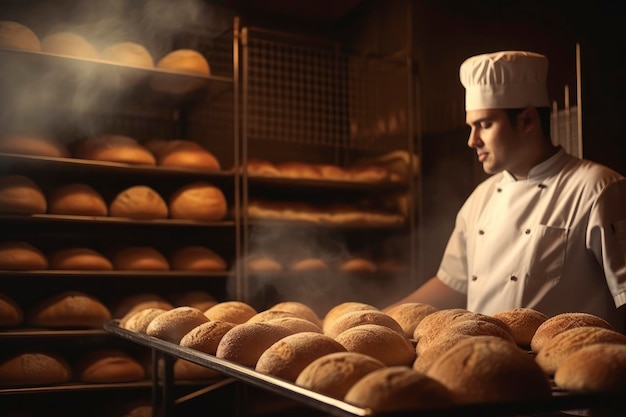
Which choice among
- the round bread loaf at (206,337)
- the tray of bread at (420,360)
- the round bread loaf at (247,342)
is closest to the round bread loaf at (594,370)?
the tray of bread at (420,360)

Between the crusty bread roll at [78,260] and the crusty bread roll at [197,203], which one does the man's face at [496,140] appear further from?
the crusty bread roll at [78,260]

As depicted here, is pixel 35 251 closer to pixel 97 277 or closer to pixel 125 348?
pixel 97 277

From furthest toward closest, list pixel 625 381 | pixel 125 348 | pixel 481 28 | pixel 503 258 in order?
pixel 481 28 < pixel 125 348 < pixel 503 258 < pixel 625 381

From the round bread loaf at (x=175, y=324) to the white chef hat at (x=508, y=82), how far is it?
1.41 m

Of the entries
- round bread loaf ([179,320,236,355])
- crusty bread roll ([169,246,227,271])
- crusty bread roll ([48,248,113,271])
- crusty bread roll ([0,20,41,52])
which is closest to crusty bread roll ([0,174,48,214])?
crusty bread roll ([48,248,113,271])

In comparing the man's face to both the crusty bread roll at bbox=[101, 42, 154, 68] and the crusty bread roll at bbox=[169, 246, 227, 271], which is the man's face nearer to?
the crusty bread roll at bbox=[169, 246, 227, 271]

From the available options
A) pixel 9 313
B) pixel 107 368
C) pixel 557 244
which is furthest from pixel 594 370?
pixel 9 313

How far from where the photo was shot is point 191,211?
3592 millimetres

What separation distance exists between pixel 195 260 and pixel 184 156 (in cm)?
52

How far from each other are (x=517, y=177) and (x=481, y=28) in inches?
56.7

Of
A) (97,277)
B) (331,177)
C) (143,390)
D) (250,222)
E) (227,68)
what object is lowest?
(143,390)

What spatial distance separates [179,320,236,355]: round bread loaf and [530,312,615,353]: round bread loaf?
68cm

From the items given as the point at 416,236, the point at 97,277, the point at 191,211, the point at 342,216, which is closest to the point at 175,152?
the point at 191,211

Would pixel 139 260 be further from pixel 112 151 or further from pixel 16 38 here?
pixel 16 38
